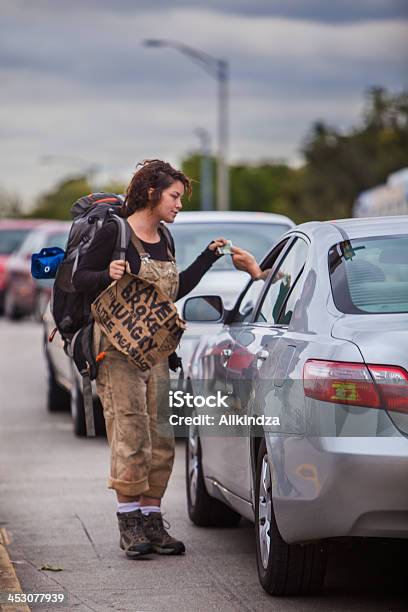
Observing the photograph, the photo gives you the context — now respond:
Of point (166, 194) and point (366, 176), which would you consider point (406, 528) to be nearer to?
point (166, 194)

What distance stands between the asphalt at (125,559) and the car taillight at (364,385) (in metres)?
0.82

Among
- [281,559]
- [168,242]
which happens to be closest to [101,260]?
[168,242]

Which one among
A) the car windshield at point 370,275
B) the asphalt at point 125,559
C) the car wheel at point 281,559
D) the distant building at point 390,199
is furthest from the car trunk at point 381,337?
the distant building at point 390,199

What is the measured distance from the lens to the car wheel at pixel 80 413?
40.8 ft

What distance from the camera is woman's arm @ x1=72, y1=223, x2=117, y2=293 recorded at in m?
7.49

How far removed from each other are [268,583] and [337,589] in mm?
372

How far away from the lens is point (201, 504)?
848 centimetres

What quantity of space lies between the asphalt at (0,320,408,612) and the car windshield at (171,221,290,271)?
167 cm

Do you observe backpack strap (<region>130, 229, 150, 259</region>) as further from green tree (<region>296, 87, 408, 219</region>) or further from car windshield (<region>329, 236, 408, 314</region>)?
green tree (<region>296, 87, 408, 219</region>)

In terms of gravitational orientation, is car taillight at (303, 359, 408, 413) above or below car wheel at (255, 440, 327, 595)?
above

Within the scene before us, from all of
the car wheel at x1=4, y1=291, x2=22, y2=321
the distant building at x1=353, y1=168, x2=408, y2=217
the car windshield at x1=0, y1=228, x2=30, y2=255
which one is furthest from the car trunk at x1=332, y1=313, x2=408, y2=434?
the car windshield at x1=0, y1=228, x2=30, y2=255

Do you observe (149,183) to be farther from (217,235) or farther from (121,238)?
(217,235)

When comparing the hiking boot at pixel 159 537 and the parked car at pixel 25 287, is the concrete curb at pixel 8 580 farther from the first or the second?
the parked car at pixel 25 287

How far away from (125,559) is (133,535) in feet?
0.40
